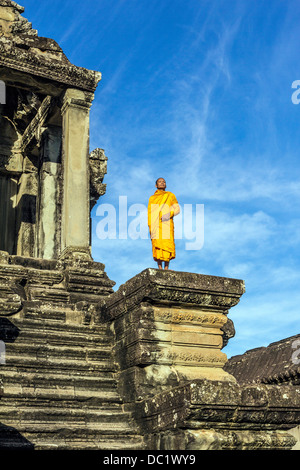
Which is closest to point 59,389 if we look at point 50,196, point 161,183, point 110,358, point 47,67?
point 110,358

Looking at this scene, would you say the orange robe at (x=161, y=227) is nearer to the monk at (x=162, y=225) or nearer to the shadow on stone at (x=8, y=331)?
the monk at (x=162, y=225)

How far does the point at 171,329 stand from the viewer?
7910 millimetres

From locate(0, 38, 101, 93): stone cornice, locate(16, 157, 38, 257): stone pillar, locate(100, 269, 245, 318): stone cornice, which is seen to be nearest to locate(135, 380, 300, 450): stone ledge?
locate(100, 269, 245, 318): stone cornice

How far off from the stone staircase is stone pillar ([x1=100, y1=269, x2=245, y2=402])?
331 millimetres

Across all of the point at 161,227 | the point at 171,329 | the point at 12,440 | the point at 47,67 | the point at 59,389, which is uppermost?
the point at 47,67

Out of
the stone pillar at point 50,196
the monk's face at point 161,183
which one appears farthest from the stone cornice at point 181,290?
the stone pillar at point 50,196

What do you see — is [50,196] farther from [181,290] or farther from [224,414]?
[224,414]

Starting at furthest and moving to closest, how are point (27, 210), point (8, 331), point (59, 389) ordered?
point (27, 210) → point (8, 331) → point (59, 389)

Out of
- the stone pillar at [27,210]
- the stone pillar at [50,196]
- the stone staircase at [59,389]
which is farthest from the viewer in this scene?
the stone pillar at [27,210]

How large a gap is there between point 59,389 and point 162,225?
9.81ft

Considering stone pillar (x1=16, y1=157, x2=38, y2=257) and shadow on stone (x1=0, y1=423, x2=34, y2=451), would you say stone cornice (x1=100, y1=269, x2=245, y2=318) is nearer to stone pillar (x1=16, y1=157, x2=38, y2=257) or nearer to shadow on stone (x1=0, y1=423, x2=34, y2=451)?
shadow on stone (x1=0, y1=423, x2=34, y2=451)

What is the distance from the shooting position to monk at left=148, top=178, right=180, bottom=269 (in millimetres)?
9289

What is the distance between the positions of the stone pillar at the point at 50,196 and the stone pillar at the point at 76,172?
2096mm

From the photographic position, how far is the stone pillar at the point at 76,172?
11961mm
